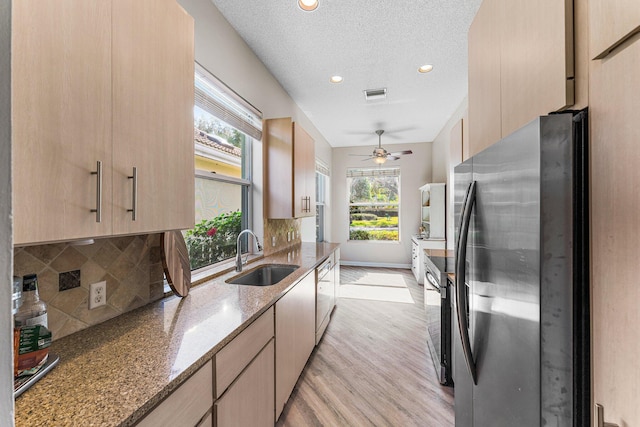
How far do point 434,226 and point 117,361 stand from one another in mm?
5034

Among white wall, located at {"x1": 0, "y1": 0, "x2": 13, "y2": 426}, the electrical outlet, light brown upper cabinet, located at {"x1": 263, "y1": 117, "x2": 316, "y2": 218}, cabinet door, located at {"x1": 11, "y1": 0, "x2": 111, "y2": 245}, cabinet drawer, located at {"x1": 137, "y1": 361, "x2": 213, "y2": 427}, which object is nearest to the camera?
white wall, located at {"x1": 0, "y1": 0, "x2": 13, "y2": 426}

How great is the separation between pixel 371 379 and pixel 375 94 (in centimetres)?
327

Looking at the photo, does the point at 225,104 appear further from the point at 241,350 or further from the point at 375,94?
the point at 375,94

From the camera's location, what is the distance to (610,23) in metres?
0.61

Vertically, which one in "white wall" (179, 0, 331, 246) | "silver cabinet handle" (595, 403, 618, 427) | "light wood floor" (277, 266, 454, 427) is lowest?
"light wood floor" (277, 266, 454, 427)

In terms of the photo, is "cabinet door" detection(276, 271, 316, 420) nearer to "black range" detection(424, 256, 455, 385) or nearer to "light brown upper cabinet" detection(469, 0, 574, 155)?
"black range" detection(424, 256, 455, 385)

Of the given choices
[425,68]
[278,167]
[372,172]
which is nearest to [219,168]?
[278,167]

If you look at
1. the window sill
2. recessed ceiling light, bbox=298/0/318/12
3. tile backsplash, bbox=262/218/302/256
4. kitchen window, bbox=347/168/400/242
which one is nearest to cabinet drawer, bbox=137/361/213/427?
the window sill

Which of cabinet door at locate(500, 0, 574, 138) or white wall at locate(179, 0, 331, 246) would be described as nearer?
cabinet door at locate(500, 0, 574, 138)

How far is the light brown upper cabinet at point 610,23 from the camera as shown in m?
0.55

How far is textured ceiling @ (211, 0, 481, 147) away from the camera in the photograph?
2090mm

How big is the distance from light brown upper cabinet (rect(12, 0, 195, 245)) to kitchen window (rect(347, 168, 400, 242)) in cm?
554

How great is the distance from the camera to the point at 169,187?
44.7 inches

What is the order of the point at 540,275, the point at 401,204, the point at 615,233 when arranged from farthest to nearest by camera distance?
the point at 401,204
the point at 540,275
the point at 615,233
